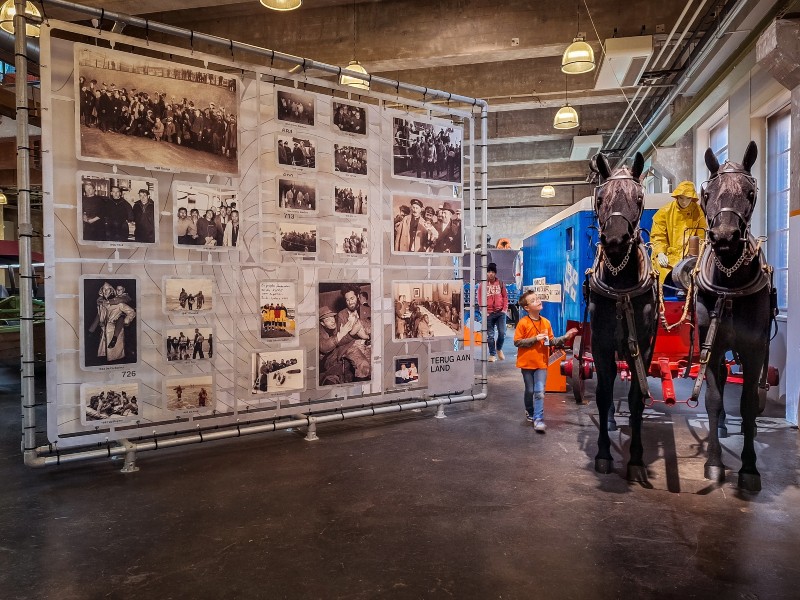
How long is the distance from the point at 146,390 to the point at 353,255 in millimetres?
2316

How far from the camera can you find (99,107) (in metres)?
4.18

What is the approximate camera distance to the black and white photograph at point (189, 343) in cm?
453

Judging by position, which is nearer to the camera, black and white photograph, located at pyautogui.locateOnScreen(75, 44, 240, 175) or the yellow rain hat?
black and white photograph, located at pyautogui.locateOnScreen(75, 44, 240, 175)

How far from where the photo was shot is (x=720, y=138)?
11.0m

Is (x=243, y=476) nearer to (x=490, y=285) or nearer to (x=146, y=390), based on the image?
(x=146, y=390)

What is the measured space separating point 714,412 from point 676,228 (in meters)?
2.42

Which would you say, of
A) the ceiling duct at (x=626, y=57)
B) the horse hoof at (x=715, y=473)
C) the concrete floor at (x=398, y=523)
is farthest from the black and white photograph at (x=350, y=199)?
the ceiling duct at (x=626, y=57)

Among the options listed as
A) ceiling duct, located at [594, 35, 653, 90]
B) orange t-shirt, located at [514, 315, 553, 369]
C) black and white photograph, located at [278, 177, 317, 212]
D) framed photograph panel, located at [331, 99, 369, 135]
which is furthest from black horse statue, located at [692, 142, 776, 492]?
ceiling duct, located at [594, 35, 653, 90]

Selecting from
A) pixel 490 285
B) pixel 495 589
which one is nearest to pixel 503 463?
pixel 495 589

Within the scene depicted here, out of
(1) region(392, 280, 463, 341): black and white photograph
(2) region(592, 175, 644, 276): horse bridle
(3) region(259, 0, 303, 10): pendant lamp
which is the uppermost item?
(3) region(259, 0, 303, 10): pendant lamp

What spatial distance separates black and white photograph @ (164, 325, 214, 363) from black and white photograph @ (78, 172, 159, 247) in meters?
0.78

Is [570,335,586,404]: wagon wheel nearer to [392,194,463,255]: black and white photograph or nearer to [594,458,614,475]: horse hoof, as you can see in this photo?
[392,194,463,255]: black and white photograph

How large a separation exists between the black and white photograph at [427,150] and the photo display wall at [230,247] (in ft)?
0.06

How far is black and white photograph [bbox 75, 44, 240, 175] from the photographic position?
13.6ft
